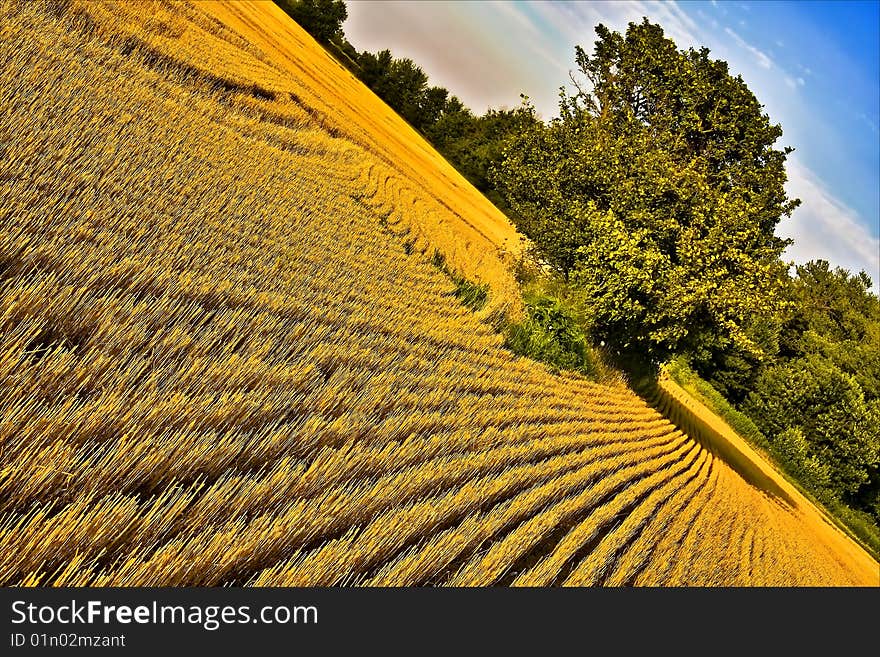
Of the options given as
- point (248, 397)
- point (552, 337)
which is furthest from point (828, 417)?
point (248, 397)

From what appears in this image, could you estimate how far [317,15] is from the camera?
173ft

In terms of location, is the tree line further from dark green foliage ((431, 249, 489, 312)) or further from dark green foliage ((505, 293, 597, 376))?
dark green foliage ((431, 249, 489, 312))

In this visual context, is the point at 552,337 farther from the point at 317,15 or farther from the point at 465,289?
the point at 317,15

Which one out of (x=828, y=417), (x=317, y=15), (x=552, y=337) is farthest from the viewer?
(x=317, y=15)

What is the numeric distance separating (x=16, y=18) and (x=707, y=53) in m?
18.2

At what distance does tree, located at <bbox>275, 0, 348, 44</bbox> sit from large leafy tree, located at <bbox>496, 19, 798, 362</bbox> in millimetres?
37918

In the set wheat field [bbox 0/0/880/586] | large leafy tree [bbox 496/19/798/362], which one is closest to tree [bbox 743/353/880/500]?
large leafy tree [bbox 496/19/798/362]

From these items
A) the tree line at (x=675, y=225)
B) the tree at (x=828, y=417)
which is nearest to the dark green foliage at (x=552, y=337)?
the tree line at (x=675, y=225)

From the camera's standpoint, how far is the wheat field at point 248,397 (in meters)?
3.13

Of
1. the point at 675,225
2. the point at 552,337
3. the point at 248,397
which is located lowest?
the point at 248,397

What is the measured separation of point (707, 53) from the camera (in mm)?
18969

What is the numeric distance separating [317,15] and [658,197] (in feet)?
155

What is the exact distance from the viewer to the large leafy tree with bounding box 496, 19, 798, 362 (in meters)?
13.8

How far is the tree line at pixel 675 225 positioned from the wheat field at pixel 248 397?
123 inches
